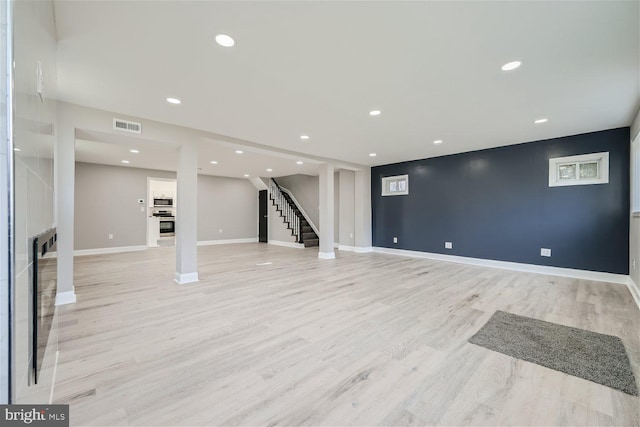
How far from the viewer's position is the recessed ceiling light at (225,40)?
80.4 inches

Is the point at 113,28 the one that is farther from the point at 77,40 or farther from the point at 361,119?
the point at 361,119

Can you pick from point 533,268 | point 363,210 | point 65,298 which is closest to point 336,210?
point 363,210

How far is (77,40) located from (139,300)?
9.20 feet

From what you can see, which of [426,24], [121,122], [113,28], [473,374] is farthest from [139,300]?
[426,24]

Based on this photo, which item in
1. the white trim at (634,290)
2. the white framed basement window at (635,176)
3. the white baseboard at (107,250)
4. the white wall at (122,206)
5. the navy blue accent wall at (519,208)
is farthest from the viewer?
the white wall at (122,206)

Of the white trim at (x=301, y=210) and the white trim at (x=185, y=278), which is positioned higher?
the white trim at (x=301, y=210)

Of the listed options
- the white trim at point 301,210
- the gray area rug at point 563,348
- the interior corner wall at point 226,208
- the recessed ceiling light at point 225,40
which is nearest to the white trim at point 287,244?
the white trim at point 301,210

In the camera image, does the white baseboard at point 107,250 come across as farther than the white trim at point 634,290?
Yes

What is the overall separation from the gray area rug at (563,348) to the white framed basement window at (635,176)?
2.49m

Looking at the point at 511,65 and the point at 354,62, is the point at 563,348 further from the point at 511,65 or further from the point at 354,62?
the point at 354,62

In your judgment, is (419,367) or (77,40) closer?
(419,367)

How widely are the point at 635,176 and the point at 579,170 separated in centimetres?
86

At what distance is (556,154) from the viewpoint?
481 cm

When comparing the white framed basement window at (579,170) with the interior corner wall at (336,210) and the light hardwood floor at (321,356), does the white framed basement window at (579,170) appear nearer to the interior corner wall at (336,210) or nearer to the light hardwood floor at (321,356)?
the light hardwood floor at (321,356)
